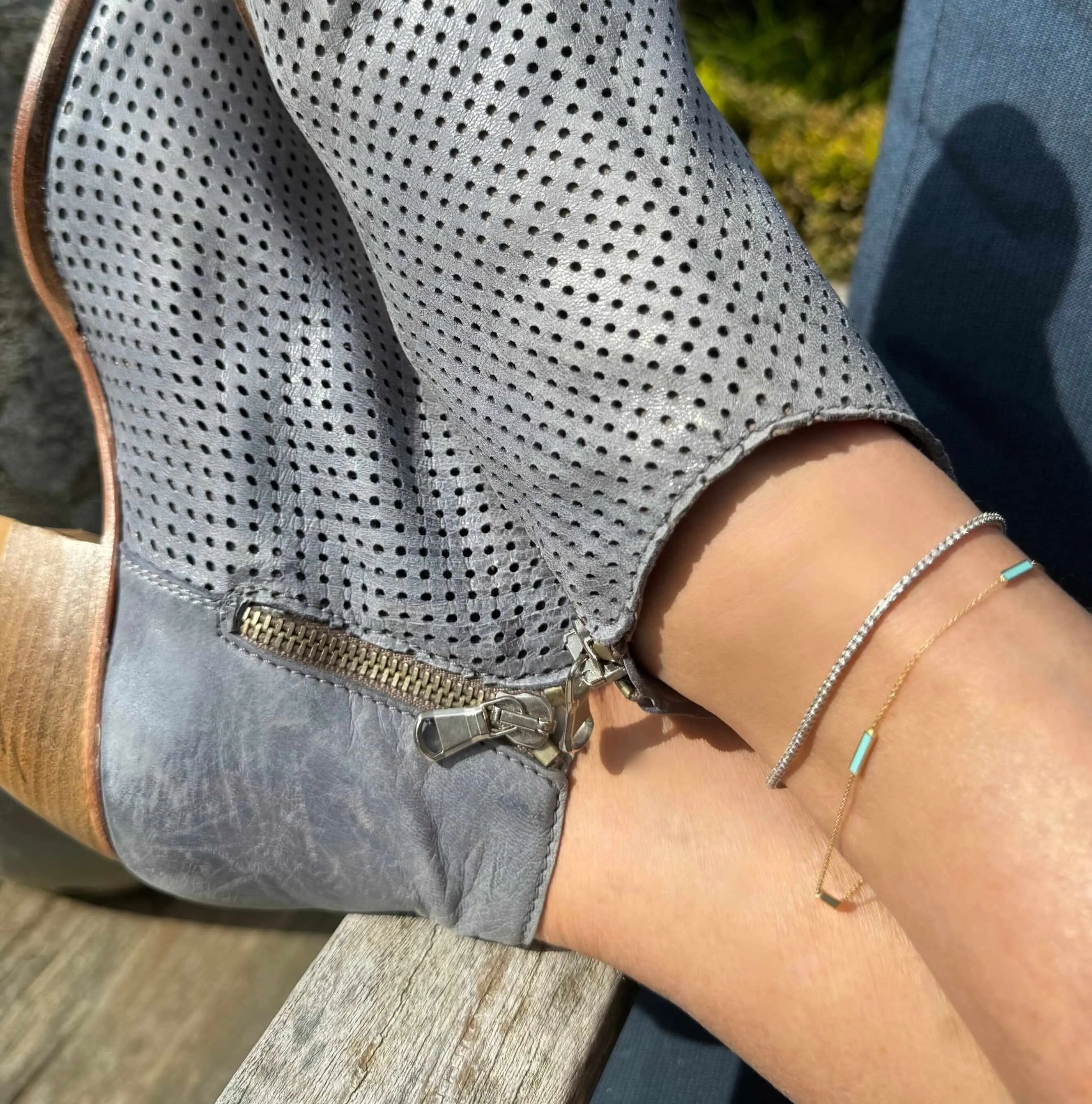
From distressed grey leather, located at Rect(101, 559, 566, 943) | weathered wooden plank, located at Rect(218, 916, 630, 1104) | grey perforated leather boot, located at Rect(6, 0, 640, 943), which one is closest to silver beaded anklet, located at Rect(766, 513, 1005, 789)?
grey perforated leather boot, located at Rect(6, 0, 640, 943)

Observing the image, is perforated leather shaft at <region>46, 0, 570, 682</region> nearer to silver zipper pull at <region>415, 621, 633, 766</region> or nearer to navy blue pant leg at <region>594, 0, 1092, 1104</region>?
silver zipper pull at <region>415, 621, 633, 766</region>

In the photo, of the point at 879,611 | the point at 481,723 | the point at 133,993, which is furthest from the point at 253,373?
the point at 133,993

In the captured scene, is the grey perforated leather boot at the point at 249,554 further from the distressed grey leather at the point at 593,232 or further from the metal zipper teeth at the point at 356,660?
the distressed grey leather at the point at 593,232

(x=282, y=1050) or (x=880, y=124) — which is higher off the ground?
(x=880, y=124)

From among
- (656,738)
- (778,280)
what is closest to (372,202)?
(778,280)

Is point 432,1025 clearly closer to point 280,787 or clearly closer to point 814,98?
point 280,787

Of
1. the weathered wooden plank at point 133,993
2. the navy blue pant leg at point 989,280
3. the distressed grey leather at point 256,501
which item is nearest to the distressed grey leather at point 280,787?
the distressed grey leather at point 256,501

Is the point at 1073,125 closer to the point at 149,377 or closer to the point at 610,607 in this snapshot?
the point at 610,607
